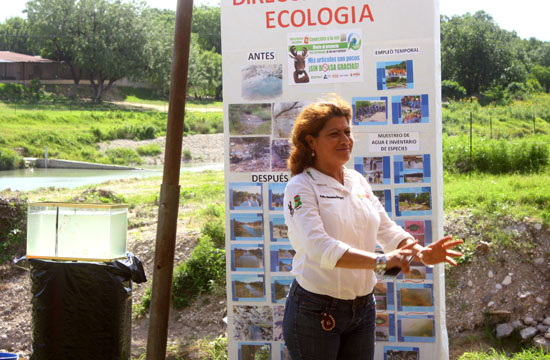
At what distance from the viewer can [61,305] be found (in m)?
4.02

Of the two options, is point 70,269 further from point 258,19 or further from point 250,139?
point 258,19

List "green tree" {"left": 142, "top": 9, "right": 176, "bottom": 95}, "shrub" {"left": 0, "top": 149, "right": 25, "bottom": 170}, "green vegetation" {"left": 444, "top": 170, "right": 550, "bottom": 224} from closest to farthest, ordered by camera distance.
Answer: "green vegetation" {"left": 444, "top": 170, "right": 550, "bottom": 224}
"shrub" {"left": 0, "top": 149, "right": 25, "bottom": 170}
"green tree" {"left": 142, "top": 9, "right": 176, "bottom": 95}

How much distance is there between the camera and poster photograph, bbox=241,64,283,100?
4.60m

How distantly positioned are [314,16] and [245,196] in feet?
4.72

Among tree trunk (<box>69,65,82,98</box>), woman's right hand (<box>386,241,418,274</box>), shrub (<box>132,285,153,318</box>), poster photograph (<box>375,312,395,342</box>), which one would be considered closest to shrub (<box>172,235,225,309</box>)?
shrub (<box>132,285,153,318</box>)

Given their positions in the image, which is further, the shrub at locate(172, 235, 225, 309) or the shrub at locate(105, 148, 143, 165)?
the shrub at locate(105, 148, 143, 165)

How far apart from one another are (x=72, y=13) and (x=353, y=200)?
6908cm

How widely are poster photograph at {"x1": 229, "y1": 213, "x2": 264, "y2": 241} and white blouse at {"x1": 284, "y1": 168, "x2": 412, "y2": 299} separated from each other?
72.9 inches

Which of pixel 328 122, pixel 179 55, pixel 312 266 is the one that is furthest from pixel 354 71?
pixel 312 266

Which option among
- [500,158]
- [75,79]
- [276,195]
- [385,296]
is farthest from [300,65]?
→ [75,79]

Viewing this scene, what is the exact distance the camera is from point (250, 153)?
468 centimetres

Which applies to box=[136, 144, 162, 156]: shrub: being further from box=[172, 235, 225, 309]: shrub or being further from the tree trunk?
box=[172, 235, 225, 309]: shrub

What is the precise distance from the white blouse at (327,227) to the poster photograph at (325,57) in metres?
1.77

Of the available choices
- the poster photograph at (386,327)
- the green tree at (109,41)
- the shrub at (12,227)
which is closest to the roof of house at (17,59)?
the green tree at (109,41)
